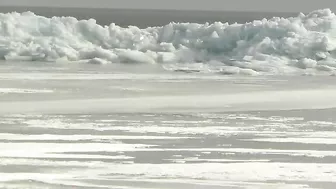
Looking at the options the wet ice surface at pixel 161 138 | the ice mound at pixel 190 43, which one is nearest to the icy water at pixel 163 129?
the wet ice surface at pixel 161 138

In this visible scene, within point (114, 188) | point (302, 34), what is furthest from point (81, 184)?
point (302, 34)

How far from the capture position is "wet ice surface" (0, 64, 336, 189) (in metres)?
2.67

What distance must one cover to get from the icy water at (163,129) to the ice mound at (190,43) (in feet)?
1.07

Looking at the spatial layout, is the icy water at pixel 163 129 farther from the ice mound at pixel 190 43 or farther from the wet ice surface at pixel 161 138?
the ice mound at pixel 190 43

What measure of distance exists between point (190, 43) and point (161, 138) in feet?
9.90

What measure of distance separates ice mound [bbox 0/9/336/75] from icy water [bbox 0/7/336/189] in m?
0.33

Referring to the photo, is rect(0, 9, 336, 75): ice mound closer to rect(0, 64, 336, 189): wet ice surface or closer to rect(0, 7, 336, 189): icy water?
rect(0, 7, 336, 189): icy water

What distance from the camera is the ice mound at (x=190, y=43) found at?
225 inches

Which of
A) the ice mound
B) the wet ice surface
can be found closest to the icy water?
the wet ice surface

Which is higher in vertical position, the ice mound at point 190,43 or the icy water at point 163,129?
the ice mound at point 190,43

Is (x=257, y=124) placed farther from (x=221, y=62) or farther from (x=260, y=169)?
(x=221, y=62)

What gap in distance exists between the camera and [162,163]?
2.87 m

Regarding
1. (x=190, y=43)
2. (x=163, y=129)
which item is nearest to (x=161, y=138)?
(x=163, y=129)

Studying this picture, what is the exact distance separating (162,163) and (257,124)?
99 centimetres
